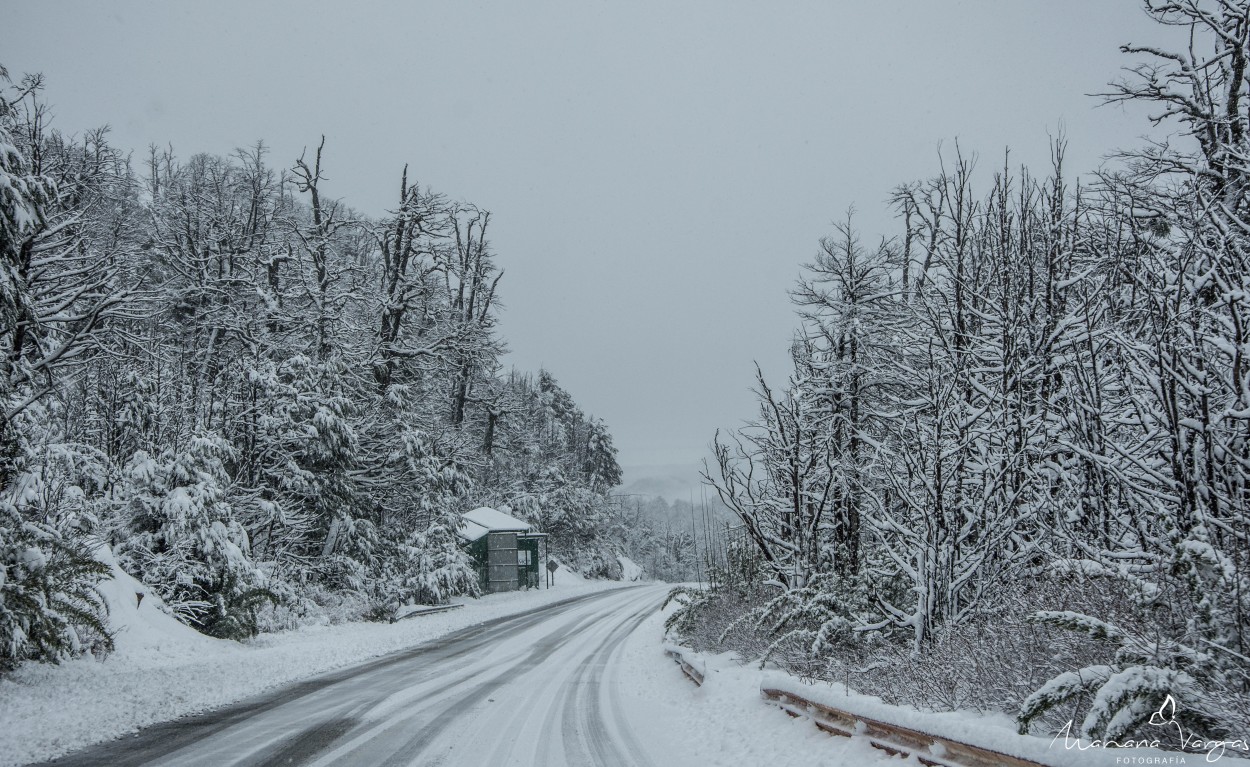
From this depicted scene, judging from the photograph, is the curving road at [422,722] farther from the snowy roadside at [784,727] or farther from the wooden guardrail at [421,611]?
the wooden guardrail at [421,611]

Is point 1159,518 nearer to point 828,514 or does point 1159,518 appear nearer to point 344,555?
point 828,514

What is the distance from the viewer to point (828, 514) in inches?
581

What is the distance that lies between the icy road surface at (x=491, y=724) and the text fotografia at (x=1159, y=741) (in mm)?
1817

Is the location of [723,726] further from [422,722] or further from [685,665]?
[685,665]

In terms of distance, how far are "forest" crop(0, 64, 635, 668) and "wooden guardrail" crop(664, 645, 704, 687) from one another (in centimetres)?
866

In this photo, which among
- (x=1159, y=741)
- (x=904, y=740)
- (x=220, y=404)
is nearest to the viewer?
(x=1159, y=741)

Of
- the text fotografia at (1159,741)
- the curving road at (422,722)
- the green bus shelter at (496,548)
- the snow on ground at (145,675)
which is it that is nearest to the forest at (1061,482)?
the text fotografia at (1159,741)

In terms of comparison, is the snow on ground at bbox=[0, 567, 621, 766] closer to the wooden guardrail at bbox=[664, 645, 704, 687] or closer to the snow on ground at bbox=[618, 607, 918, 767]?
the snow on ground at bbox=[618, 607, 918, 767]

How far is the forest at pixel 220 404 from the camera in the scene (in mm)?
9680

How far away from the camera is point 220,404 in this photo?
19.9m

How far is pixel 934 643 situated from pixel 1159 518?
9.64ft

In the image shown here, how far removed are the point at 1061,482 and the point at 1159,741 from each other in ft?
16.8

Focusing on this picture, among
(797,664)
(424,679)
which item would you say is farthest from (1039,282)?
(424,679)

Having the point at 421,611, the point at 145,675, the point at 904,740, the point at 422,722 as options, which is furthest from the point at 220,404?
the point at 904,740
